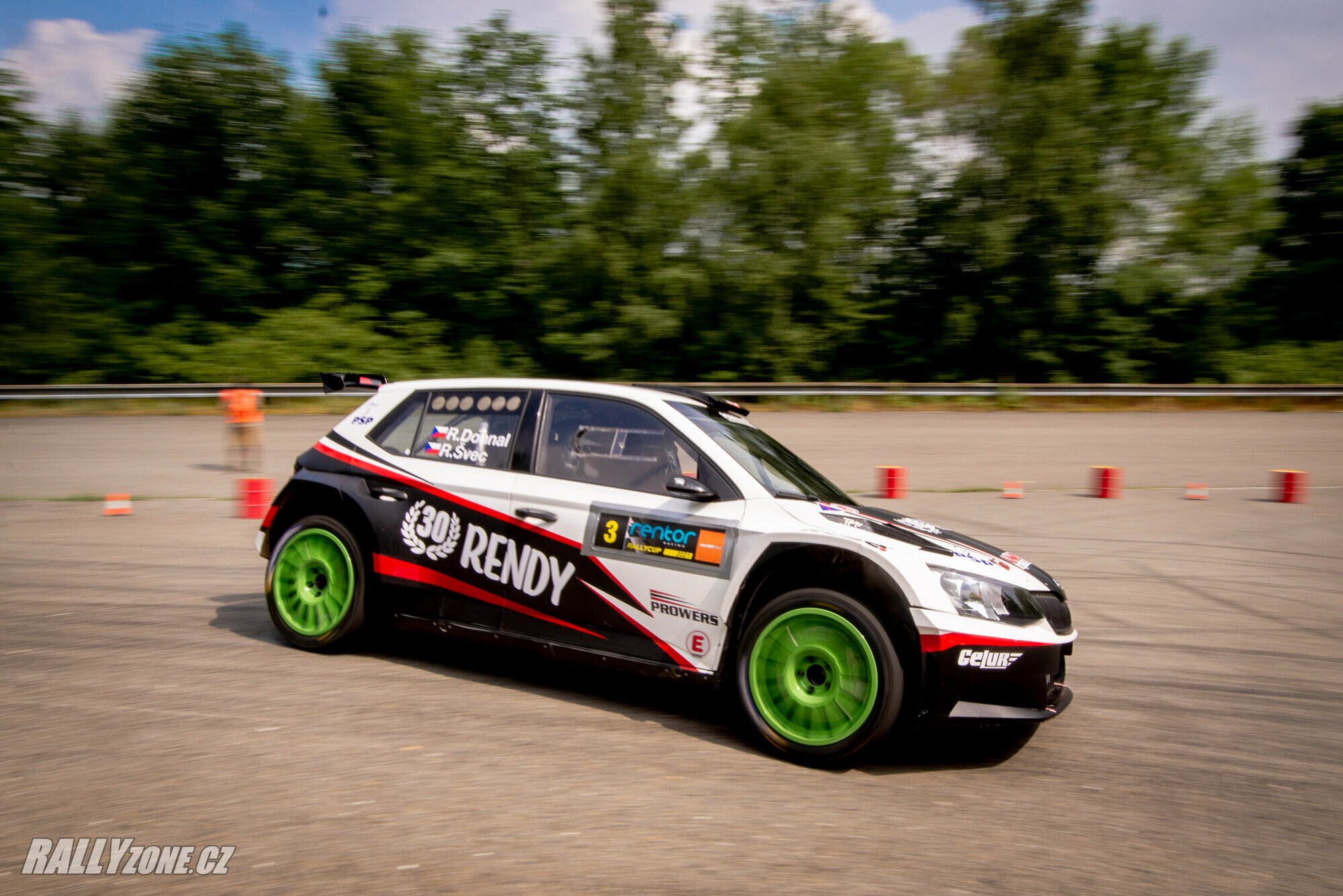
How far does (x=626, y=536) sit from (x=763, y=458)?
888mm

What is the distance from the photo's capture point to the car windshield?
4.60 meters

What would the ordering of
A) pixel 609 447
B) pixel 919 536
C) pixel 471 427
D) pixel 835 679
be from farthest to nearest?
pixel 471 427, pixel 609 447, pixel 919 536, pixel 835 679

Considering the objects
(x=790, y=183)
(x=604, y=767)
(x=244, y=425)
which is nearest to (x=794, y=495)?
(x=604, y=767)

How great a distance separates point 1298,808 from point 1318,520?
26.6 ft

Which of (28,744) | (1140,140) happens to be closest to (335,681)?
(28,744)

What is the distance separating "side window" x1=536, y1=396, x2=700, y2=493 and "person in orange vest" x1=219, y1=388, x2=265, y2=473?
31.1 feet

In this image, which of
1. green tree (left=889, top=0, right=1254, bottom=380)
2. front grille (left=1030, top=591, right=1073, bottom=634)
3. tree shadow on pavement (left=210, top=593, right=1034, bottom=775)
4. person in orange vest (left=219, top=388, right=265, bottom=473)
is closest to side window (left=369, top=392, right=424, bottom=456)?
tree shadow on pavement (left=210, top=593, right=1034, bottom=775)

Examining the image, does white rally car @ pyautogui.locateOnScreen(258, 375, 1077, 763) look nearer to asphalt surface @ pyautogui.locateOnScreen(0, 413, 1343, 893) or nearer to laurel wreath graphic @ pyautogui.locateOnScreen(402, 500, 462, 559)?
laurel wreath graphic @ pyautogui.locateOnScreen(402, 500, 462, 559)

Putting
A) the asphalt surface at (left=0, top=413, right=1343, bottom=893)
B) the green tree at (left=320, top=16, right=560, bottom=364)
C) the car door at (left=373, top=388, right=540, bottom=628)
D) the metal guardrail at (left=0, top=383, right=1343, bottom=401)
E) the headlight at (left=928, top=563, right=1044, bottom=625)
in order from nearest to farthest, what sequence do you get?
1. the asphalt surface at (left=0, top=413, right=1343, bottom=893)
2. the headlight at (left=928, top=563, right=1044, bottom=625)
3. the car door at (left=373, top=388, right=540, bottom=628)
4. the metal guardrail at (left=0, top=383, right=1343, bottom=401)
5. the green tree at (left=320, top=16, right=560, bottom=364)

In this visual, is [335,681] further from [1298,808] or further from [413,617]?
[1298,808]

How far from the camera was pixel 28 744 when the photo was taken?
3869 millimetres

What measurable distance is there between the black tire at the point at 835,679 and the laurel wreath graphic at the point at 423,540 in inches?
67.8

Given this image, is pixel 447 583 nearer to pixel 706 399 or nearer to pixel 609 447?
pixel 609 447

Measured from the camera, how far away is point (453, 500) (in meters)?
4.96
